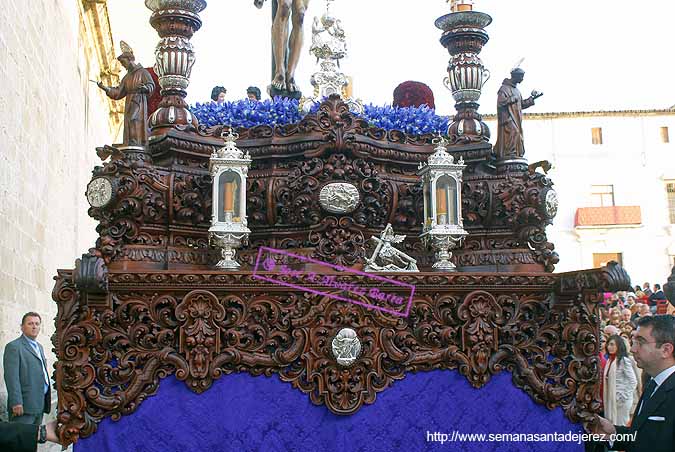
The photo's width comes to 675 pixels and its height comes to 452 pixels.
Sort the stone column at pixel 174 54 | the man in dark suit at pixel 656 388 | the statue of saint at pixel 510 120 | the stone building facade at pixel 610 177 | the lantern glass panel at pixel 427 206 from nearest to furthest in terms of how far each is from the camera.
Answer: the man in dark suit at pixel 656 388 → the lantern glass panel at pixel 427 206 → the stone column at pixel 174 54 → the statue of saint at pixel 510 120 → the stone building facade at pixel 610 177

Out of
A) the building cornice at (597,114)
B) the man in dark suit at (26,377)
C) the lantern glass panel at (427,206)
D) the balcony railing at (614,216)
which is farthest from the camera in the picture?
the building cornice at (597,114)

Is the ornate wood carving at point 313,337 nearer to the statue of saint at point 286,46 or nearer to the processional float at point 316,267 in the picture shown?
the processional float at point 316,267

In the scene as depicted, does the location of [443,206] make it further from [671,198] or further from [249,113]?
[671,198]

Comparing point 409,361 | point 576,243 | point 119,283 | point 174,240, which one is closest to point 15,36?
point 174,240

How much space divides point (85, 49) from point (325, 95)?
11241mm

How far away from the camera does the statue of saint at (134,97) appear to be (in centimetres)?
544

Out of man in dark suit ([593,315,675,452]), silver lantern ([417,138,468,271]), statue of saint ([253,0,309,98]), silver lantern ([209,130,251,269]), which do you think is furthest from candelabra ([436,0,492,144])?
man in dark suit ([593,315,675,452])

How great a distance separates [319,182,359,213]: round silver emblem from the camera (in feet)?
17.3

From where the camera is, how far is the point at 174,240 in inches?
→ 209

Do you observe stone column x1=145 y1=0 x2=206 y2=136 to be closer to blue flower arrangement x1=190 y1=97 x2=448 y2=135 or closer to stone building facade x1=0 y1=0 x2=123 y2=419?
blue flower arrangement x1=190 y1=97 x2=448 y2=135

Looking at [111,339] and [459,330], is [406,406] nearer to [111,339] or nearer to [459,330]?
[459,330]

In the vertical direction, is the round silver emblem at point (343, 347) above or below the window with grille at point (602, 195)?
below

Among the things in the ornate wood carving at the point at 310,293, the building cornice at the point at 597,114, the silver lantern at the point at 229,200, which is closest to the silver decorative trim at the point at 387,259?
the ornate wood carving at the point at 310,293

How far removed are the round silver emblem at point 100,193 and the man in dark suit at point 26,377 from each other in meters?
2.72
